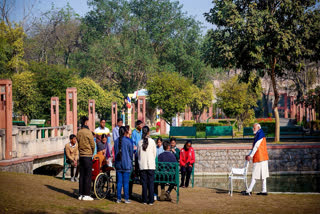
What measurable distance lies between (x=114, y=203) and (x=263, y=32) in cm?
1828

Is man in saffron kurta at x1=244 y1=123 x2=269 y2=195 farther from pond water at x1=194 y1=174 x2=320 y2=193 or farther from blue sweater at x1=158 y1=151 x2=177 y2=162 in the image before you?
pond water at x1=194 y1=174 x2=320 y2=193

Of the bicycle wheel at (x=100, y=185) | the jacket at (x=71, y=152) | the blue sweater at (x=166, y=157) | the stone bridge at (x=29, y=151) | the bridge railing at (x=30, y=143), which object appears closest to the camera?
the bicycle wheel at (x=100, y=185)

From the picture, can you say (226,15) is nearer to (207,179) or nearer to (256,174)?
(207,179)

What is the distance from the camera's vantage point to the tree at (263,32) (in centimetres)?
2492

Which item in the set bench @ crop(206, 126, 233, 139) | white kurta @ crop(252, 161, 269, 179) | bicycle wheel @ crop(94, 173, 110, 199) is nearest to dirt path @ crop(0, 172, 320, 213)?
bicycle wheel @ crop(94, 173, 110, 199)

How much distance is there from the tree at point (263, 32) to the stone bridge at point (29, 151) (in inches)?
449

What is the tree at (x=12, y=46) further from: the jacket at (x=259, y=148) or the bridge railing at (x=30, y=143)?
the jacket at (x=259, y=148)

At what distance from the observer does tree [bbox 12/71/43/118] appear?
35344mm

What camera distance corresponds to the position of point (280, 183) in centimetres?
2177

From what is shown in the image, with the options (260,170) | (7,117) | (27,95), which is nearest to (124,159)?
→ (260,170)

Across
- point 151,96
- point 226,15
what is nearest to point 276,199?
point 226,15

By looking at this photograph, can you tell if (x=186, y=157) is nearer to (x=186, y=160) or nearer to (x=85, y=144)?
(x=186, y=160)

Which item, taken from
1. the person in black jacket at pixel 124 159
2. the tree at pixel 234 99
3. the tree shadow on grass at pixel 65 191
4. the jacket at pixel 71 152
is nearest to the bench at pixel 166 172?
the person in black jacket at pixel 124 159

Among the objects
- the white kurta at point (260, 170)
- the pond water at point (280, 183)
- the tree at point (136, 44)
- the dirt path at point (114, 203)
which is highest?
the tree at point (136, 44)
